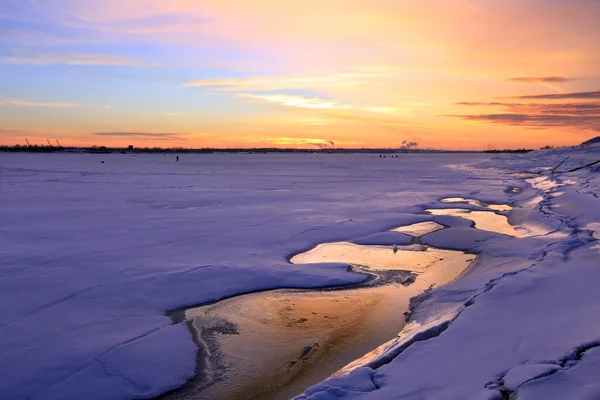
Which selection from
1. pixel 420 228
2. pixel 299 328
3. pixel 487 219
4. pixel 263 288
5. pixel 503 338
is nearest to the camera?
pixel 503 338

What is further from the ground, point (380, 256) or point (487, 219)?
point (487, 219)

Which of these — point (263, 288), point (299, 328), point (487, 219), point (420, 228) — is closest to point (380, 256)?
point (263, 288)

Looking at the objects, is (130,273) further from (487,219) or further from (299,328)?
(487,219)

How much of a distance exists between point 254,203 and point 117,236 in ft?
18.5

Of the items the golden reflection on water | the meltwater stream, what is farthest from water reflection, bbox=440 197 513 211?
the meltwater stream

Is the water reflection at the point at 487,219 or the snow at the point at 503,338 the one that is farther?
the water reflection at the point at 487,219

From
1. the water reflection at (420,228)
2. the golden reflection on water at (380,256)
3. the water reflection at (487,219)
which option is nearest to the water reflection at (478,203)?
the water reflection at (487,219)

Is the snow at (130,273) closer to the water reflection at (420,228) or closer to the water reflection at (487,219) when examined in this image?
the water reflection at (420,228)

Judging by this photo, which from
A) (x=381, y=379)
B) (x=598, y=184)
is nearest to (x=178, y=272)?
(x=381, y=379)

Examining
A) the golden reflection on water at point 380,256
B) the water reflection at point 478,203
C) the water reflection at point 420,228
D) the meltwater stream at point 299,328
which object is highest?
the water reflection at point 478,203

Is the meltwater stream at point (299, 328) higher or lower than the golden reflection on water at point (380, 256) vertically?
lower

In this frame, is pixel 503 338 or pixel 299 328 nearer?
pixel 503 338

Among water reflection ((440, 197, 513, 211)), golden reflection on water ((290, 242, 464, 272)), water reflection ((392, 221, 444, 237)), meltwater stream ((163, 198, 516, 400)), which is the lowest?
meltwater stream ((163, 198, 516, 400))

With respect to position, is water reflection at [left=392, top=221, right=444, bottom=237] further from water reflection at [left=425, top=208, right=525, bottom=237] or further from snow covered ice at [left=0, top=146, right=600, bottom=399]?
water reflection at [left=425, top=208, right=525, bottom=237]
